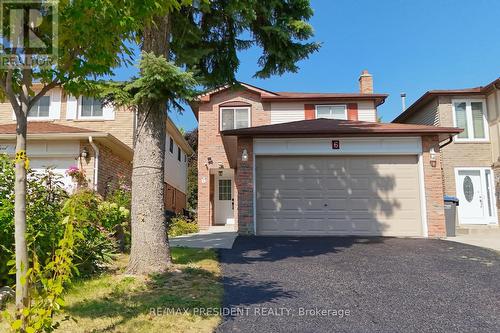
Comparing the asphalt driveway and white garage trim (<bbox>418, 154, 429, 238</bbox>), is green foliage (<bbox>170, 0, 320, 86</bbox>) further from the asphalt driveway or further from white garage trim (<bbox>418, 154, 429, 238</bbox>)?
white garage trim (<bbox>418, 154, 429, 238</bbox>)

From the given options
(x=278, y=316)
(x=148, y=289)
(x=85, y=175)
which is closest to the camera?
(x=278, y=316)

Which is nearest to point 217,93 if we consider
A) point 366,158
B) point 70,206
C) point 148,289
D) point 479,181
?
point 366,158

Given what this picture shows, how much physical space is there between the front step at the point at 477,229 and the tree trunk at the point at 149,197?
11.2 metres

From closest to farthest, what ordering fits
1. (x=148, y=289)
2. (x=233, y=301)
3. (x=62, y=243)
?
(x=62, y=243), (x=233, y=301), (x=148, y=289)

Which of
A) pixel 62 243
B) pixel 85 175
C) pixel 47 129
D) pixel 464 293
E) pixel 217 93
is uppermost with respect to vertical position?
pixel 217 93

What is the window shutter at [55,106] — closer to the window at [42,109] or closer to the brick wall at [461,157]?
the window at [42,109]

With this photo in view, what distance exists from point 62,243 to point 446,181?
1528cm

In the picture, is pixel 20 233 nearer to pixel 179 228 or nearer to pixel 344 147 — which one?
pixel 344 147

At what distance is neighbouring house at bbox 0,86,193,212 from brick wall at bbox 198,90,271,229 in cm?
232

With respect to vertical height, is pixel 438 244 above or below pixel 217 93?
below

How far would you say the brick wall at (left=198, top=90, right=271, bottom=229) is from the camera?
1616cm

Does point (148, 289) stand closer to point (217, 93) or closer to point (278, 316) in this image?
point (278, 316)

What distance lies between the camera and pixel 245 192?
10.2 m

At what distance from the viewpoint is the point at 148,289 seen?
16.3ft
